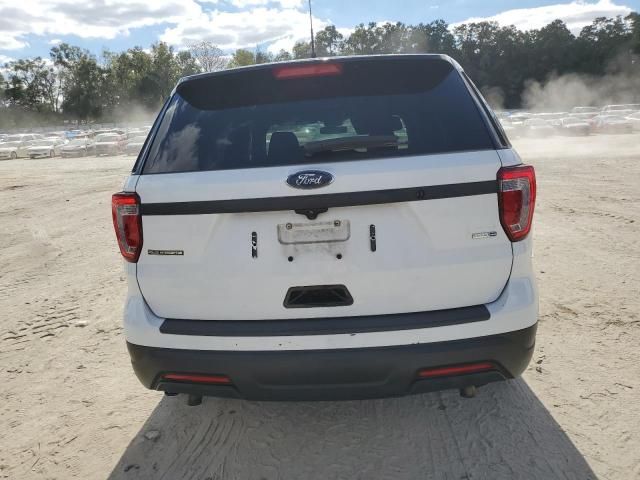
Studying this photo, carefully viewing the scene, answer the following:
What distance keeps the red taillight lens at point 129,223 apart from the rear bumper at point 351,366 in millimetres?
481

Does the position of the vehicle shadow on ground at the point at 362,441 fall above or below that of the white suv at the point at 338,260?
below

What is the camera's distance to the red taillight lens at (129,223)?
7.42 ft

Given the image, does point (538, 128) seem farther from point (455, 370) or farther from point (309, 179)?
point (309, 179)

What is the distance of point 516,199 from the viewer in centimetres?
214

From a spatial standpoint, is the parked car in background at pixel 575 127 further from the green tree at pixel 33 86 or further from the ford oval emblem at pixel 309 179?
the green tree at pixel 33 86

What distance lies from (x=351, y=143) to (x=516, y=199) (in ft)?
2.47

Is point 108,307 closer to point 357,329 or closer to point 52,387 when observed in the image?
point 52,387

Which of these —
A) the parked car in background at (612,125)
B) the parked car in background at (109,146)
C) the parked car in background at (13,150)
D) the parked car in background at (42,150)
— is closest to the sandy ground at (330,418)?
the parked car in background at (612,125)

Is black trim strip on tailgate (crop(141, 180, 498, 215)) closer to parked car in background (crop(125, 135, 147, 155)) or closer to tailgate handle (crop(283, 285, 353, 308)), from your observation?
tailgate handle (crop(283, 285, 353, 308))

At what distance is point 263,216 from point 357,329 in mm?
630

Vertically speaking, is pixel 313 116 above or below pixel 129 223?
above

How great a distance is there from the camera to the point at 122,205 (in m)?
2.29

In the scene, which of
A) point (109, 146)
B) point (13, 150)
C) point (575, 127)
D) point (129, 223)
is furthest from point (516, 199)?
point (13, 150)

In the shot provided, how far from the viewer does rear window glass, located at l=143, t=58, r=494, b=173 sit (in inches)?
86.8
